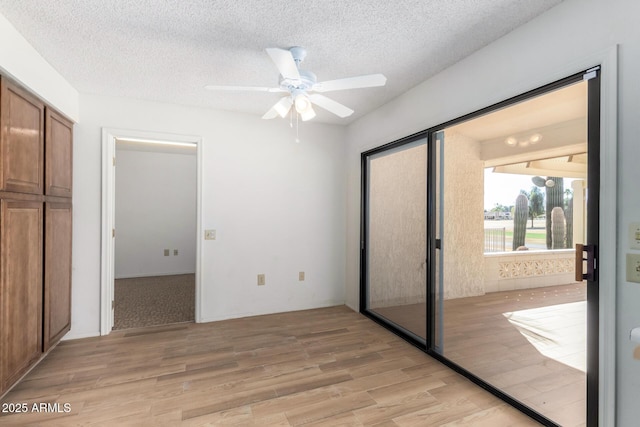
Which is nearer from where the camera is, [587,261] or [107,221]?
[587,261]

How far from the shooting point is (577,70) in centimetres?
157

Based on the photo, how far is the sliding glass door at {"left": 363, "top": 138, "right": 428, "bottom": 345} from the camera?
2.77 metres

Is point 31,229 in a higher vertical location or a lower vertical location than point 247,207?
lower

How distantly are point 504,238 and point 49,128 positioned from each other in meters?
3.88

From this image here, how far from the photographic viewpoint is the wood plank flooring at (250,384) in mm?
1814

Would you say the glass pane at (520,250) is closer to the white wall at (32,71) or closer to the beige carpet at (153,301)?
the beige carpet at (153,301)

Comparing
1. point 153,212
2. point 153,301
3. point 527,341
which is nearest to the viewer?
point 527,341

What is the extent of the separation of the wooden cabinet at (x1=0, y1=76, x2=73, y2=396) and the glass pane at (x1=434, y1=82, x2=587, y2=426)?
3.12 m

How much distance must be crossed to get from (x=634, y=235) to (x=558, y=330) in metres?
1.02

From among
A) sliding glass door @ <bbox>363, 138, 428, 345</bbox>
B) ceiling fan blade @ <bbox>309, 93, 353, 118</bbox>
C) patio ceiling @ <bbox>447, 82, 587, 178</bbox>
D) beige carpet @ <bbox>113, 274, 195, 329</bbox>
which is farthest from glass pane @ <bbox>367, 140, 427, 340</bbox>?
beige carpet @ <bbox>113, 274, 195, 329</bbox>

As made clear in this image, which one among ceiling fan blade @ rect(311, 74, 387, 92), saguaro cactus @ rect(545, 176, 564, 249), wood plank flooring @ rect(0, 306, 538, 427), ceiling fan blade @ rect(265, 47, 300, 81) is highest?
ceiling fan blade @ rect(265, 47, 300, 81)

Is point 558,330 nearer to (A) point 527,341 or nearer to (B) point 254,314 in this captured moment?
(A) point 527,341

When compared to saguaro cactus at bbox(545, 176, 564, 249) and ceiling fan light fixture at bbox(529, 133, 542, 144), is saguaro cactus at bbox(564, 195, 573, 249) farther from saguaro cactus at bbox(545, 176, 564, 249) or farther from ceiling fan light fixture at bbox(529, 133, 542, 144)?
ceiling fan light fixture at bbox(529, 133, 542, 144)

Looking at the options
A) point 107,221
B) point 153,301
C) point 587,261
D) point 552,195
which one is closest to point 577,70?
point 552,195
